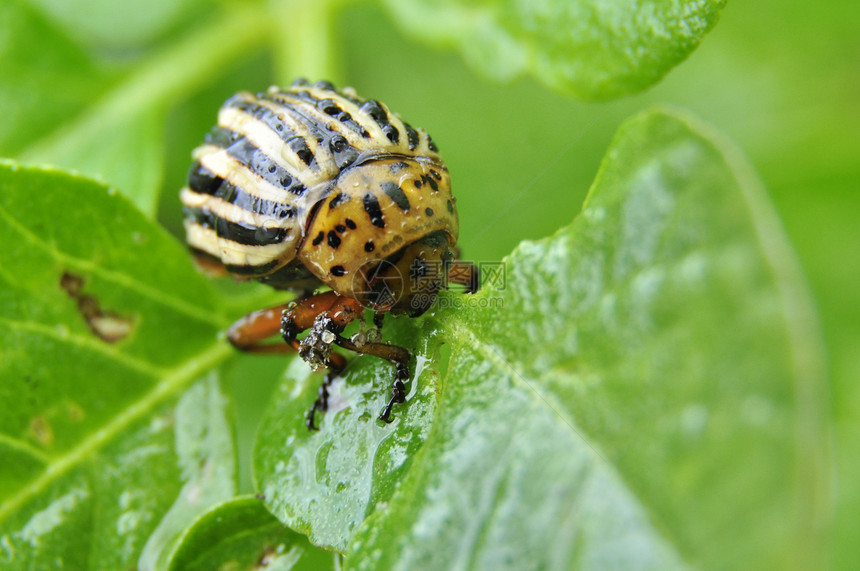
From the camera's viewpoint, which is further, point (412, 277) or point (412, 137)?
point (412, 137)

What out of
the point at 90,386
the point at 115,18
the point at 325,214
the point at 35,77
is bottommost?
the point at 325,214

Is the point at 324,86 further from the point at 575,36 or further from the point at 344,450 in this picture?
the point at 344,450

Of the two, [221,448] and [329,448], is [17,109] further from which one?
[329,448]

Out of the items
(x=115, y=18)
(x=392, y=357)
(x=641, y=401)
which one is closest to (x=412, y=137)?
(x=392, y=357)

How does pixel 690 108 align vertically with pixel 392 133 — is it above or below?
below

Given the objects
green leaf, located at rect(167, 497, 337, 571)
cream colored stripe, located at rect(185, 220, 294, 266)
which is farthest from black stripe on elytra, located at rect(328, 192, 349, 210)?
green leaf, located at rect(167, 497, 337, 571)

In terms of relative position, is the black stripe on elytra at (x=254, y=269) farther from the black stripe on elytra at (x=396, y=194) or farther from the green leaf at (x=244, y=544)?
the green leaf at (x=244, y=544)

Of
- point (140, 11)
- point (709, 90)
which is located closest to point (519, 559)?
point (140, 11)
